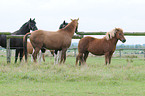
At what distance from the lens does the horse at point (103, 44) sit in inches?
363

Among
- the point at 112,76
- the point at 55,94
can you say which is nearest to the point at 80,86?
the point at 55,94

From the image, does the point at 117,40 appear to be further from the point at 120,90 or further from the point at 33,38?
the point at 120,90

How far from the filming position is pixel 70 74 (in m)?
6.44

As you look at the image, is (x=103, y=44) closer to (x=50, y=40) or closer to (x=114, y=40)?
(x=114, y=40)

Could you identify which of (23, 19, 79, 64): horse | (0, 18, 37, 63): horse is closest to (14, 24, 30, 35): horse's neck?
(0, 18, 37, 63): horse

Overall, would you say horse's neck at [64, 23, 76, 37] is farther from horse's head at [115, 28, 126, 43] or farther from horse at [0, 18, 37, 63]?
horse at [0, 18, 37, 63]

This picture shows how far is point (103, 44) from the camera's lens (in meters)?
9.28

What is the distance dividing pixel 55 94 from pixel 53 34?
4936mm

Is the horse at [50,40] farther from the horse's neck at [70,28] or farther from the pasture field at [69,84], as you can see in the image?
the pasture field at [69,84]

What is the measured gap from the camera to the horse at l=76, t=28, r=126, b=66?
30.2 ft

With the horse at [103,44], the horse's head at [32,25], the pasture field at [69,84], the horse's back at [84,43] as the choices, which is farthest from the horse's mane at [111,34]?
the horse's head at [32,25]

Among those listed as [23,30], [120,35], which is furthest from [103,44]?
[23,30]

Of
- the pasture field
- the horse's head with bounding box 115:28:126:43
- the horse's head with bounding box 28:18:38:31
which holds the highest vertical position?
the horse's head with bounding box 28:18:38:31

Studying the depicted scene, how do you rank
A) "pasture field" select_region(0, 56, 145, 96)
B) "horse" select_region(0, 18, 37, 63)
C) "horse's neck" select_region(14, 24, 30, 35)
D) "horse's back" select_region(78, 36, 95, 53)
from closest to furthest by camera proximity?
"pasture field" select_region(0, 56, 145, 96) < "horse's back" select_region(78, 36, 95, 53) < "horse" select_region(0, 18, 37, 63) < "horse's neck" select_region(14, 24, 30, 35)
